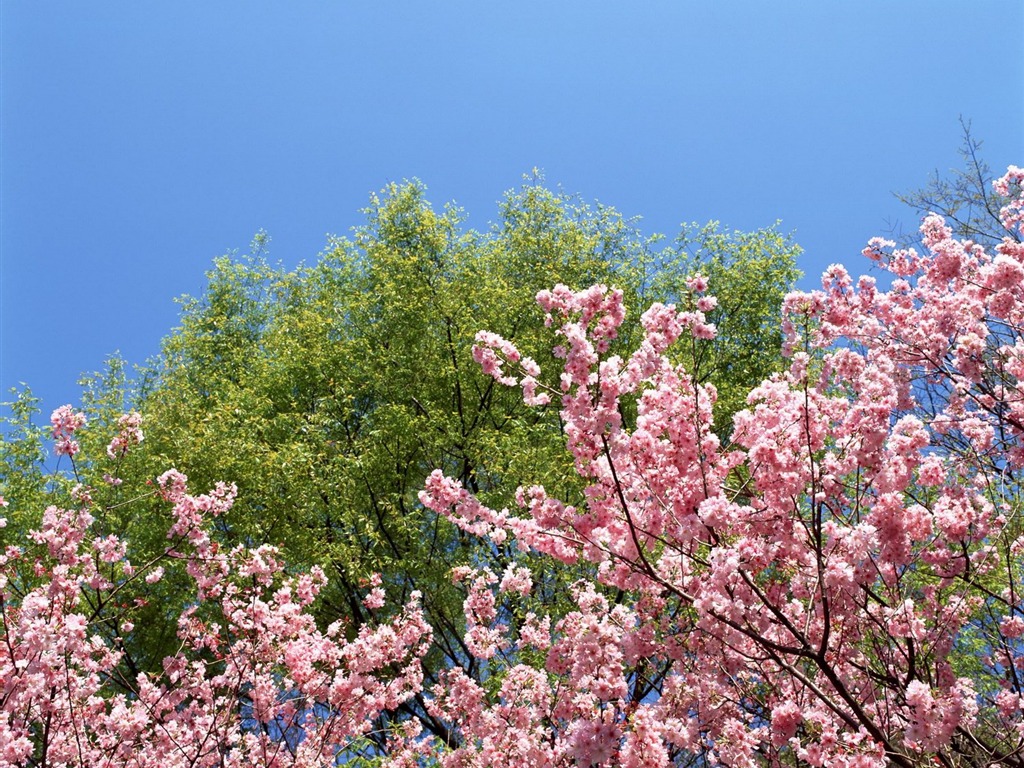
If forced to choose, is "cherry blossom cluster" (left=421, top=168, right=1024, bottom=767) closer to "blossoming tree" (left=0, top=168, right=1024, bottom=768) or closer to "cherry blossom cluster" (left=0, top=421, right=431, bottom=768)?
"blossoming tree" (left=0, top=168, right=1024, bottom=768)

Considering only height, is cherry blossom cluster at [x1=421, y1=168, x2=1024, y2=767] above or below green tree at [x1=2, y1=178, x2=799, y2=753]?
below

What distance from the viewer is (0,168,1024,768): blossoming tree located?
4.44 meters

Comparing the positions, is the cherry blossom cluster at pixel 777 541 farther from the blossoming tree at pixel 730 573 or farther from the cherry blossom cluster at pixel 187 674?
the cherry blossom cluster at pixel 187 674

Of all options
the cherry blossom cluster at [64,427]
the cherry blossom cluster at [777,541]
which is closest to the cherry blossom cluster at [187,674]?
the cherry blossom cluster at [64,427]

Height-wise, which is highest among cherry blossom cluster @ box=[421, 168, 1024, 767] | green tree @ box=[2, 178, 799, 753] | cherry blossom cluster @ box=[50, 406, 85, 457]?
green tree @ box=[2, 178, 799, 753]

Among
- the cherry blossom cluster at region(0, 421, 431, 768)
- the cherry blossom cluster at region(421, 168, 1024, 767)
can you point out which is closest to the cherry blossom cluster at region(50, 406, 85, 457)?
the cherry blossom cluster at region(0, 421, 431, 768)

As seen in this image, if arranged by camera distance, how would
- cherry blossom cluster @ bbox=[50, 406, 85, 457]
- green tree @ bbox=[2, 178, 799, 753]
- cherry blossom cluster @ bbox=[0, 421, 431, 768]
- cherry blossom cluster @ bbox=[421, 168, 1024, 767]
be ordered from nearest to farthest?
cherry blossom cluster @ bbox=[421, 168, 1024, 767]
cherry blossom cluster @ bbox=[0, 421, 431, 768]
cherry blossom cluster @ bbox=[50, 406, 85, 457]
green tree @ bbox=[2, 178, 799, 753]

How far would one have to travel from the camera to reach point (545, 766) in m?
5.68

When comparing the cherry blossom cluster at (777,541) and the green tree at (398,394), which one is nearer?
the cherry blossom cluster at (777,541)

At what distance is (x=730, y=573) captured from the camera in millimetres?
4094

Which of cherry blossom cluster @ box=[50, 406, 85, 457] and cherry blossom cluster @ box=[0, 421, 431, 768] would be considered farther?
cherry blossom cluster @ box=[50, 406, 85, 457]

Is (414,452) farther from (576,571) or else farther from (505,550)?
(576,571)

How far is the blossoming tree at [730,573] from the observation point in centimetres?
444

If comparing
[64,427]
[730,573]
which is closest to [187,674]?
[64,427]
